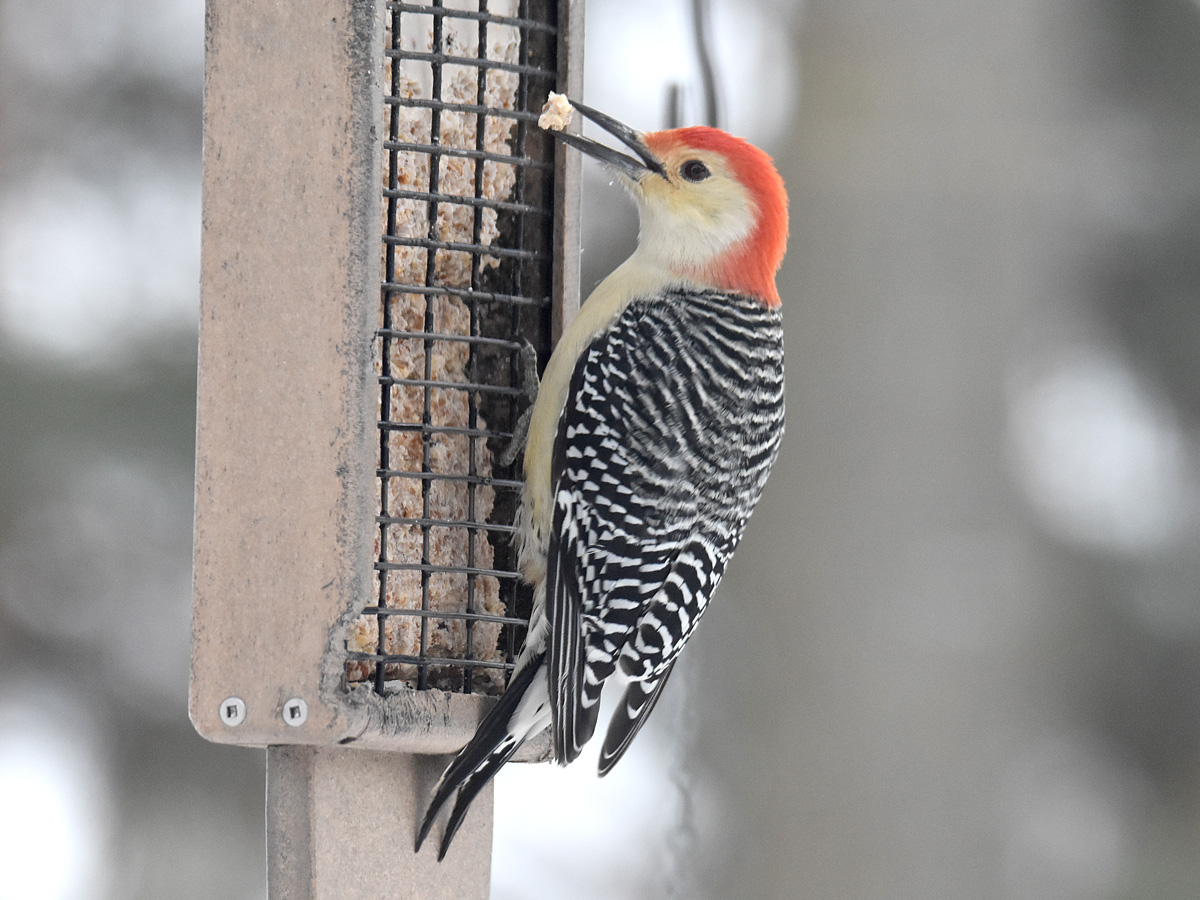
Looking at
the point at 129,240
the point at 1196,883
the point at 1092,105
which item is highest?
the point at 1092,105

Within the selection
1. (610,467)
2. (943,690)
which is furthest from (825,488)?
(610,467)

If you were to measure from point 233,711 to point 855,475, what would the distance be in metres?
2.91

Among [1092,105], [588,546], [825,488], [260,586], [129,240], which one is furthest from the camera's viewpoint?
[1092,105]

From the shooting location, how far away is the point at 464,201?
9.61 ft

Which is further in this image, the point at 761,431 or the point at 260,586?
the point at 761,431

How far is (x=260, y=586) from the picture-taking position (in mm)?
2398

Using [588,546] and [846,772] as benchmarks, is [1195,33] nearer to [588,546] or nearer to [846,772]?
[846,772]

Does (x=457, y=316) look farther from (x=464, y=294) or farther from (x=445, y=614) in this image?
(x=445, y=614)

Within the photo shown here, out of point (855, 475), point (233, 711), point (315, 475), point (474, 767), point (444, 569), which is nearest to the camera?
point (233, 711)

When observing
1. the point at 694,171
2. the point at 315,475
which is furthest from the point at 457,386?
the point at 694,171

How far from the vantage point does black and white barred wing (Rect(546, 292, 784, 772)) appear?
2.80 metres

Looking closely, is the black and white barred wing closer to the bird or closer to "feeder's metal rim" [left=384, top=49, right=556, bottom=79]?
the bird

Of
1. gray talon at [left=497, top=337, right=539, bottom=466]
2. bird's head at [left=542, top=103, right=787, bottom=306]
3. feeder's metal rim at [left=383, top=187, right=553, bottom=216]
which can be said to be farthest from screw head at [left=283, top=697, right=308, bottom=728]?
bird's head at [left=542, top=103, right=787, bottom=306]

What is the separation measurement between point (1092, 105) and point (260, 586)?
4.35 meters
